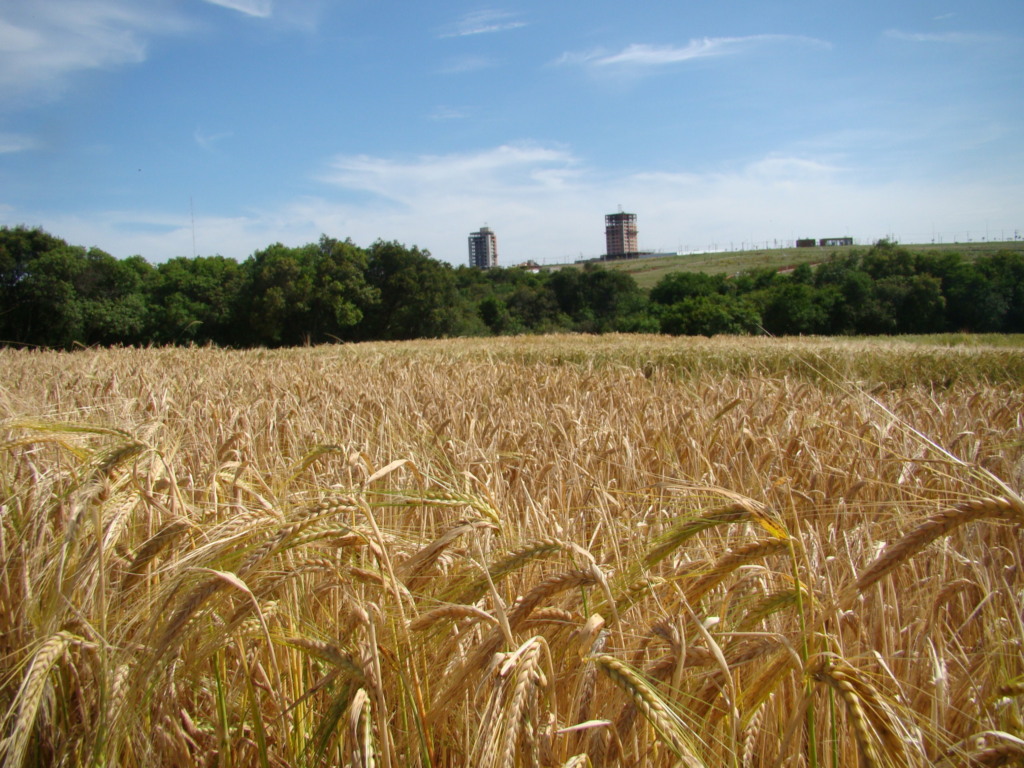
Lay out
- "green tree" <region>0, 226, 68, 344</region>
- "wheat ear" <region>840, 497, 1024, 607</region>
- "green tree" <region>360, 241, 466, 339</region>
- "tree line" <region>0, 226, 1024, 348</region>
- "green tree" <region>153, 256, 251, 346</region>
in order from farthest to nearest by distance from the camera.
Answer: "green tree" <region>360, 241, 466, 339</region>, "green tree" <region>153, 256, 251, 346</region>, "tree line" <region>0, 226, 1024, 348</region>, "green tree" <region>0, 226, 68, 344</region>, "wheat ear" <region>840, 497, 1024, 607</region>

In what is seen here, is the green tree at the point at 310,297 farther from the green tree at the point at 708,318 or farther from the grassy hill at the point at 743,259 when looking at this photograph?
the grassy hill at the point at 743,259

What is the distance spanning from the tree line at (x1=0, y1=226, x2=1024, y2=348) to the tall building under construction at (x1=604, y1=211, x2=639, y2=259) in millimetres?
127652

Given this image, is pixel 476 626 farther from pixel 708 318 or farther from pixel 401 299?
pixel 708 318

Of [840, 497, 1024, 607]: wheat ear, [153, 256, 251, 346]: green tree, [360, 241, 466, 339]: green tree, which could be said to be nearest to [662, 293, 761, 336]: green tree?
[360, 241, 466, 339]: green tree

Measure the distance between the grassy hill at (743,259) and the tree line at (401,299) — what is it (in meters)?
18.8

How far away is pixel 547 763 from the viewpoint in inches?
50.4

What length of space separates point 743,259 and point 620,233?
96.7 metres

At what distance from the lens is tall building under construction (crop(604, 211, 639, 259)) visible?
18712cm

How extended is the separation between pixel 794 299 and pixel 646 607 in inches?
2062

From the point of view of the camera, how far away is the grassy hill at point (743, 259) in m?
77.0

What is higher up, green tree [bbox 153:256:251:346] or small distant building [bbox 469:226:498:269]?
small distant building [bbox 469:226:498:269]

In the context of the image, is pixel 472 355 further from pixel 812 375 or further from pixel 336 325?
pixel 336 325

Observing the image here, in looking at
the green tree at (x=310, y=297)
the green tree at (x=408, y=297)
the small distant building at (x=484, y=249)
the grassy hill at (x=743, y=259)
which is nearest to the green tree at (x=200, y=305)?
the green tree at (x=310, y=297)

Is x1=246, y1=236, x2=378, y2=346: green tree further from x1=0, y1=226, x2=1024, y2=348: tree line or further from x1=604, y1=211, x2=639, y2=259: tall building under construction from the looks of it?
x1=604, y1=211, x2=639, y2=259: tall building under construction
